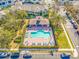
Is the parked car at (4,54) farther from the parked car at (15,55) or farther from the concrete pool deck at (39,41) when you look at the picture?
the concrete pool deck at (39,41)

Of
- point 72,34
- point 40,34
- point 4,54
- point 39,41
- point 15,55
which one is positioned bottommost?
point 15,55

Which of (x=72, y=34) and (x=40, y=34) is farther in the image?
(x=40, y=34)

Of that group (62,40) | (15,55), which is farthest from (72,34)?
(15,55)

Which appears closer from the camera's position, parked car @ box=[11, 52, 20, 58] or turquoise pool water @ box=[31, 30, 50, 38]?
parked car @ box=[11, 52, 20, 58]

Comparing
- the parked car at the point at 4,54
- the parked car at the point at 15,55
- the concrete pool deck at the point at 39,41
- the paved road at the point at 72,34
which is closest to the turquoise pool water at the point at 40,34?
the concrete pool deck at the point at 39,41

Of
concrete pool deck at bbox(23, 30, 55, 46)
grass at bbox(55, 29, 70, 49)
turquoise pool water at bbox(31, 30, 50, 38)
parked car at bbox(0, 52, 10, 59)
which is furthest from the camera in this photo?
turquoise pool water at bbox(31, 30, 50, 38)

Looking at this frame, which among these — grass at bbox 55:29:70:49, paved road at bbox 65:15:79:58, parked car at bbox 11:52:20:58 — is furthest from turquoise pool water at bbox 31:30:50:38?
parked car at bbox 11:52:20:58

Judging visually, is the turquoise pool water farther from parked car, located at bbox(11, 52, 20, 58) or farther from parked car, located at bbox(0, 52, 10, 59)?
parked car, located at bbox(0, 52, 10, 59)

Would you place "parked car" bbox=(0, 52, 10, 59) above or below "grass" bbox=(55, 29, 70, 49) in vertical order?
below

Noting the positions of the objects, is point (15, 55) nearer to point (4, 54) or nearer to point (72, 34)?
point (4, 54)

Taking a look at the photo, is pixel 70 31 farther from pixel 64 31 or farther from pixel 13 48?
pixel 13 48

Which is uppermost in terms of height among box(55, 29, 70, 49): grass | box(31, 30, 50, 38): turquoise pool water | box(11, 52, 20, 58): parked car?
box(31, 30, 50, 38): turquoise pool water

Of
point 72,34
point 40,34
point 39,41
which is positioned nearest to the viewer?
point 39,41

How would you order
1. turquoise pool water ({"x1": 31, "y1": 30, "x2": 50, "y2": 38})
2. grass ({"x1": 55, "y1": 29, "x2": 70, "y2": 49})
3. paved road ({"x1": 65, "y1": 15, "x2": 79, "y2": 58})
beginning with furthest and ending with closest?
1. turquoise pool water ({"x1": 31, "y1": 30, "x2": 50, "y2": 38})
2. paved road ({"x1": 65, "y1": 15, "x2": 79, "y2": 58})
3. grass ({"x1": 55, "y1": 29, "x2": 70, "y2": 49})
